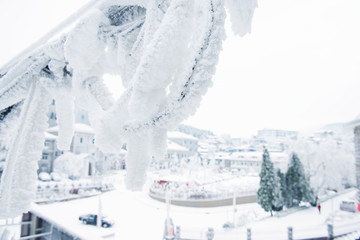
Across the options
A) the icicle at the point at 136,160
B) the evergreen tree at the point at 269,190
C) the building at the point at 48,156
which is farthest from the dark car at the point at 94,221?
the building at the point at 48,156

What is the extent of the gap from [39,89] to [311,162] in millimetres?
19913

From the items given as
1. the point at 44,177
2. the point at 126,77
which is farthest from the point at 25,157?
the point at 44,177

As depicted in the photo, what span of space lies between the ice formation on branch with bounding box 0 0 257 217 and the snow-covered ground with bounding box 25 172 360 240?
21.5 ft

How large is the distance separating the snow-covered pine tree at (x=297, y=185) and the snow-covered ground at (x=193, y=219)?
0.85 m

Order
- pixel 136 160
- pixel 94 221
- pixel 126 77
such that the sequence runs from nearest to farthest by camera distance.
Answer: pixel 136 160 → pixel 126 77 → pixel 94 221

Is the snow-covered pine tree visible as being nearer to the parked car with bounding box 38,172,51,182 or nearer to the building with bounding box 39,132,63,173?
the parked car with bounding box 38,172,51,182

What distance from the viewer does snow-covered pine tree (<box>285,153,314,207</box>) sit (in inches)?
546

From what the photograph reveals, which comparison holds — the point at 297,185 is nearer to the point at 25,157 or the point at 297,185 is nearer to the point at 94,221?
the point at 94,221

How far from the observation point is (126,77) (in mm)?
1069

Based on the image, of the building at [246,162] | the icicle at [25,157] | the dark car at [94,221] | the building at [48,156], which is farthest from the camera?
the building at [246,162]

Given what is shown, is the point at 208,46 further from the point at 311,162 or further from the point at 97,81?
the point at 311,162

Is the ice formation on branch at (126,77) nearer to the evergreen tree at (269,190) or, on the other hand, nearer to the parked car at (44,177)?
the evergreen tree at (269,190)

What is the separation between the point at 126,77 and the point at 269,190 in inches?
526

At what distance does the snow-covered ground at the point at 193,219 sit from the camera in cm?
778
